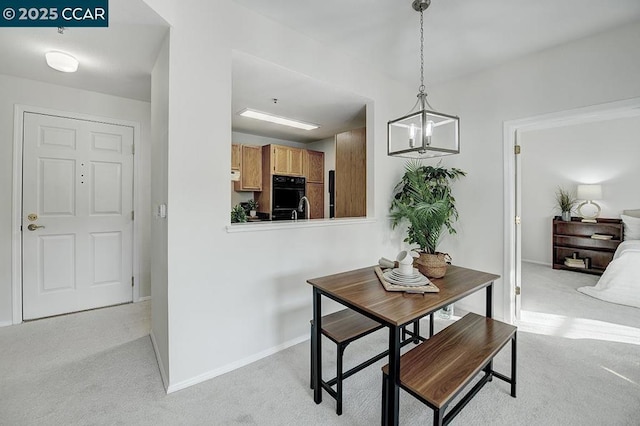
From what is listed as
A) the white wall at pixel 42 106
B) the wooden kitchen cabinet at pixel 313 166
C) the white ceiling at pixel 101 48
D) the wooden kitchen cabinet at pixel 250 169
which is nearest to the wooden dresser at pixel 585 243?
the wooden kitchen cabinet at pixel 313 166

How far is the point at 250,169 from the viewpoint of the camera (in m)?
4.93

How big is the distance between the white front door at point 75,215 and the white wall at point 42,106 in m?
0.10

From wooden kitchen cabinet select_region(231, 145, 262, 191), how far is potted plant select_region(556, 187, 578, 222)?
17.9 feet

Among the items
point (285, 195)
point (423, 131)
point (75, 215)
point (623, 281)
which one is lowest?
point (623, 281)

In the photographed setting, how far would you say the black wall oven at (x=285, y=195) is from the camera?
4.90 metres

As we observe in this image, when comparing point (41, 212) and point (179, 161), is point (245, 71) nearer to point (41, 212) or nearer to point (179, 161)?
point (179, 161)

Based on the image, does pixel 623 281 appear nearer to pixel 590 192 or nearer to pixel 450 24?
pixel 590 192

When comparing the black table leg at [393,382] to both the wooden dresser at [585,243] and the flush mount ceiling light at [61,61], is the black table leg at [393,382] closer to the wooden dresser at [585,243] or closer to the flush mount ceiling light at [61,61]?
the flush mount ceiling light at [61,61]

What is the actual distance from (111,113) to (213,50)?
6.75 feet

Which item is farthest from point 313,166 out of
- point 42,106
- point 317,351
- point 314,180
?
point 317,351

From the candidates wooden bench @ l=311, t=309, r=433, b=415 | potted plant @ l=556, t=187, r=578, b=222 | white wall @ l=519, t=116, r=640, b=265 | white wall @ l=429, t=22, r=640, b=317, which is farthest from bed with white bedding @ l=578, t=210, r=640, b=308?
wooden bench @ l=311, t=309, r=433, b=415

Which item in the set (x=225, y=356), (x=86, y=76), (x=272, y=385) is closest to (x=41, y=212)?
(x=86, y=76)

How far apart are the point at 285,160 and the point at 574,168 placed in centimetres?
516

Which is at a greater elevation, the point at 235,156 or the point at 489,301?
the point at 235,156
